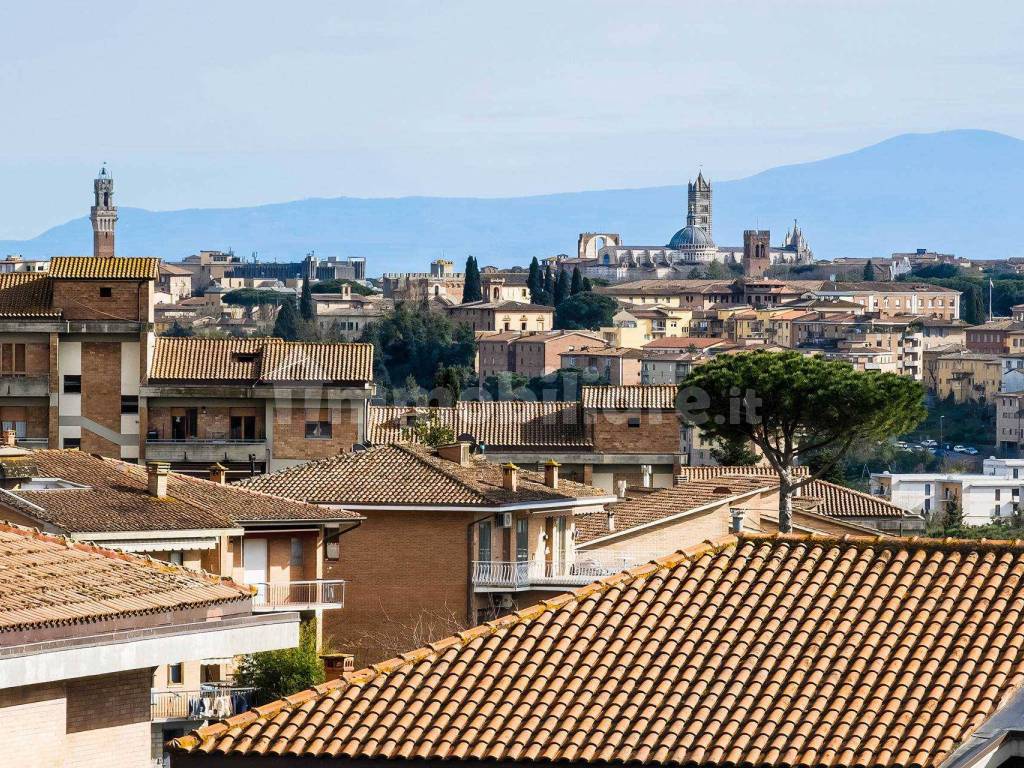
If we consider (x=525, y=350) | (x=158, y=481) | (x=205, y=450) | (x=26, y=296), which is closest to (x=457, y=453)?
(x=158, y=481)

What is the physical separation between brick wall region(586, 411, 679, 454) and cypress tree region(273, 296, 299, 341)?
378 feet

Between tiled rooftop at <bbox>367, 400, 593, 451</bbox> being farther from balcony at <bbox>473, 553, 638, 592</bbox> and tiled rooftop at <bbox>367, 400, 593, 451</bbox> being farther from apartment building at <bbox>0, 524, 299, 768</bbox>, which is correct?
apartment building at <bbox>0, 524, 299, 768</bbox>

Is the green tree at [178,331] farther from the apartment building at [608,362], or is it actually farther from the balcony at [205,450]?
the balcony at [205,450]

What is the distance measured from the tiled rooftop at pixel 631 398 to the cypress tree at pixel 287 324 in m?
114

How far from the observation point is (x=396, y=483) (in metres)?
30.2

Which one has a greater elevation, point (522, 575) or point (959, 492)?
point (522, 575)

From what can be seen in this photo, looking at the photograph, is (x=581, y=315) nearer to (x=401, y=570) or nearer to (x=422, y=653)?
(x=401, y=570)

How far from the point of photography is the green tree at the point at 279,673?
23.8 metres

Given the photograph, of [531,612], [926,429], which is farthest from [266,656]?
[926,429]

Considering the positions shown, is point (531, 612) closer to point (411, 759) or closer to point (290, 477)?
point (411, 759)

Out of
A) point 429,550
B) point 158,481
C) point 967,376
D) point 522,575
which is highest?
point 158,481

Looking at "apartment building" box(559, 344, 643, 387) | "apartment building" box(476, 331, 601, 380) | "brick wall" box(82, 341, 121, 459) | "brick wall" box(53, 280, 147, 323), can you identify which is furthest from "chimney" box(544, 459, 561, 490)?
"apartment building" box(476, 331, 601, 380)

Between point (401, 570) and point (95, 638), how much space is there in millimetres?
21103

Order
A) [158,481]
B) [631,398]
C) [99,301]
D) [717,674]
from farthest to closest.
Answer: [631,398]
[99,301]
[158,481]
[717,674]
